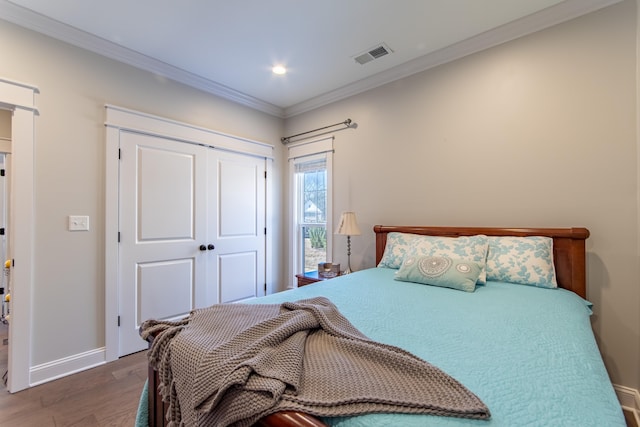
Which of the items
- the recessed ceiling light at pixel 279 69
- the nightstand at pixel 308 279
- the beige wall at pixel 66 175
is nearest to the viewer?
the beige wall at pixel 66 175

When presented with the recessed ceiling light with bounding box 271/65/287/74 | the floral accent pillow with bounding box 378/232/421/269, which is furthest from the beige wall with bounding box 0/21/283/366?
the floral accent pillow with bounding box 378/232/421/269

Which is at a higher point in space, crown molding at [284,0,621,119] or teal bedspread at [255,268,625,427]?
crown molding at [284,0,621,119]

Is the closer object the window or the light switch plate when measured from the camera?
the light switch plate

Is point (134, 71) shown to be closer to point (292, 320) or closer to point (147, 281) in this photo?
point (147, 281)

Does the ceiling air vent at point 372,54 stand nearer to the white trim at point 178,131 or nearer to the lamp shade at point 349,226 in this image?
the lamp shade at point 349,226

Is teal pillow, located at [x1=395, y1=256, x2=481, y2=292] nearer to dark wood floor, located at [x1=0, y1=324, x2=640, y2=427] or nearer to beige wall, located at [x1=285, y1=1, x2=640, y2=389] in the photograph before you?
beige wall, located at [x1=285, y1=1, x2=640, y2=389]

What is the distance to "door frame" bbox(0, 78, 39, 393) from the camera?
2020mm

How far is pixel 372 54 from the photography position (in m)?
2.65

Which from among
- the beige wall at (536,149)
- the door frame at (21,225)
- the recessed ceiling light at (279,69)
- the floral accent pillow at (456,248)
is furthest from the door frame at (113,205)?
the floral accent pillow at (456,248)

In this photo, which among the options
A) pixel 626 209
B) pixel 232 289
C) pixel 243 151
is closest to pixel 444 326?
pixel 626 209

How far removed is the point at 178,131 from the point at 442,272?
2.74 m

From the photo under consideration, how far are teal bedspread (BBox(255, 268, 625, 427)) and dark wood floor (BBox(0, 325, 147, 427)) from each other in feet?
4.18

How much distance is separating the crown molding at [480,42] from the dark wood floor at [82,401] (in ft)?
8.74

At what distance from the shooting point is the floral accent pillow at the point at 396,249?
249 centimetres
